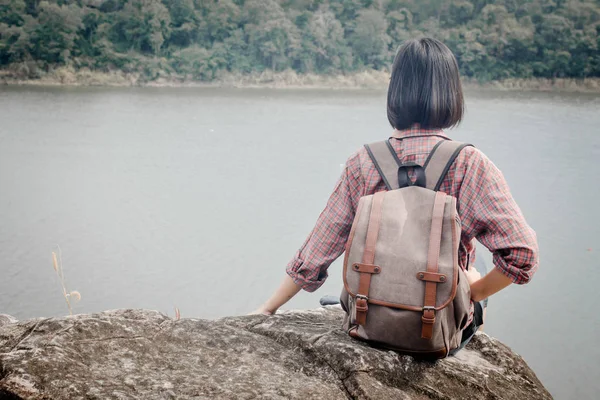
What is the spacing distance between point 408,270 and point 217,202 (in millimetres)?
5102

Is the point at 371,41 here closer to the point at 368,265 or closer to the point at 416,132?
the point at 416,132

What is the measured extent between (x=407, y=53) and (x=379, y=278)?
0.46 metres

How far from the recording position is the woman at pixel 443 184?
0.99 m

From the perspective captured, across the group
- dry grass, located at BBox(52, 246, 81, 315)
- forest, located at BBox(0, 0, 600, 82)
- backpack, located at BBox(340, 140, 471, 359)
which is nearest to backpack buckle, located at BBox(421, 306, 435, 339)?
backpack, located at BBox(340, 140, 471, 359)

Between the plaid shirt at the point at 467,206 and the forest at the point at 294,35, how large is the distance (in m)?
14.9

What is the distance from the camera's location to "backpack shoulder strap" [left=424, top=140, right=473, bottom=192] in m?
1.00

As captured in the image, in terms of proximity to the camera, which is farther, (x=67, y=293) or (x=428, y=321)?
(x=67, y=293)

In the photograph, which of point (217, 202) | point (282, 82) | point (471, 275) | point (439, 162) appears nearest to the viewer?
point (439, 162)

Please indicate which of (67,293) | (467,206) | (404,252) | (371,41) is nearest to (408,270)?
(404,252)

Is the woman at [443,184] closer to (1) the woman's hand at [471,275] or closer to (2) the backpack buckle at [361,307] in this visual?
(1) the woman's hand at [471,275]

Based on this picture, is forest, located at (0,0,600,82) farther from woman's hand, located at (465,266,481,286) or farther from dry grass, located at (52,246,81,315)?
woman's hand, located at (465,266,481,286)

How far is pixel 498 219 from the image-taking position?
0.99 meters

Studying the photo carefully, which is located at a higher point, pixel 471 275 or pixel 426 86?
pixel 426 86

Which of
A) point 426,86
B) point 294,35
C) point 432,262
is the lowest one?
point 432,262
